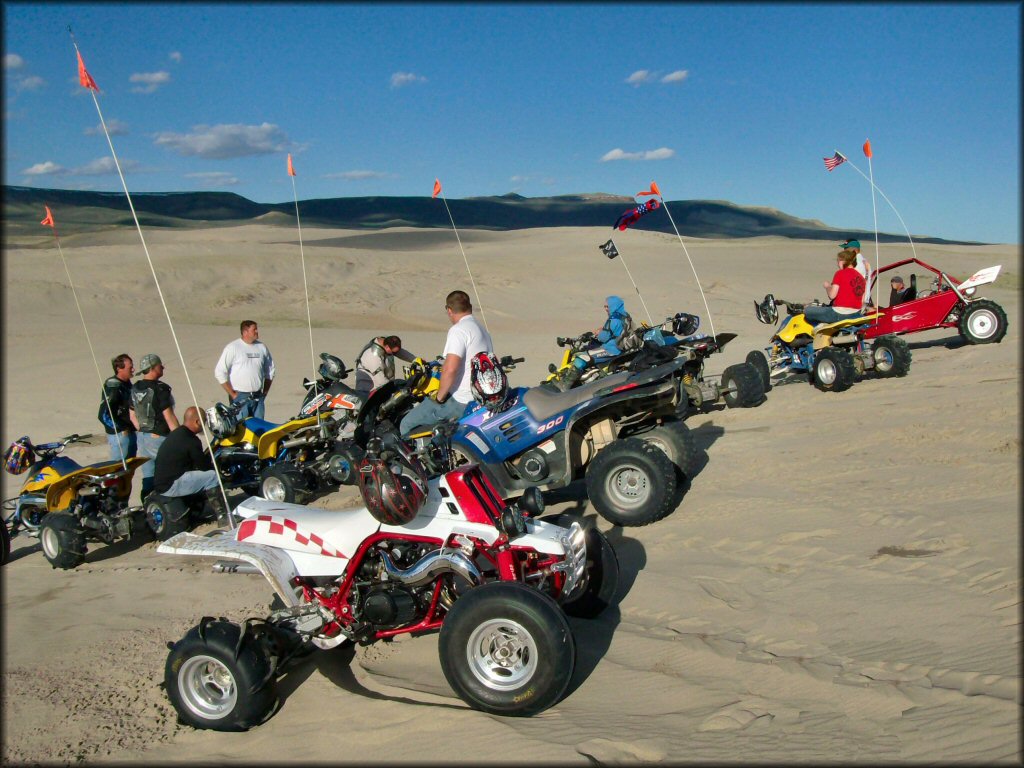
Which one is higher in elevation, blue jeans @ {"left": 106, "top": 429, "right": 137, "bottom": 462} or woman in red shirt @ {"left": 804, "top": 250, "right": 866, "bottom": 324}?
blue jeans @ {"left": 106, "top": 429, "right": 137, "bottom": 462}

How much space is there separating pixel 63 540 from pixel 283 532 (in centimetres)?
370

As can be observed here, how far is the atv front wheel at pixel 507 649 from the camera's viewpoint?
4.11 metres

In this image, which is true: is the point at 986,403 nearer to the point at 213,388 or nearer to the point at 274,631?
the point at 274,631

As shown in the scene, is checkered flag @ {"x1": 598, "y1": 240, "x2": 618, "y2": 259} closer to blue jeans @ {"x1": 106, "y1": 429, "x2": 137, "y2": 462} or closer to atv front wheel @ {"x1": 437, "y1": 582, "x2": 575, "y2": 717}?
blue jeans @ {"x1": 106, "y1": 429, "x2": 137, "y2": 462}

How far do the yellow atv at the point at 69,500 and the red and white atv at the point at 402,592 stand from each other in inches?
135

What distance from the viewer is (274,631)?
459 cm

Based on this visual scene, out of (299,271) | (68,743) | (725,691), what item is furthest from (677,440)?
(299,271)

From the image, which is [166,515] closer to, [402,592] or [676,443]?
[402,592]

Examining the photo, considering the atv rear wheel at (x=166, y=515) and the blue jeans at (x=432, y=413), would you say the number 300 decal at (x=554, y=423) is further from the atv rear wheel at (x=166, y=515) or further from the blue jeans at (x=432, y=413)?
the atv rear wheel at (x=166, y=515)

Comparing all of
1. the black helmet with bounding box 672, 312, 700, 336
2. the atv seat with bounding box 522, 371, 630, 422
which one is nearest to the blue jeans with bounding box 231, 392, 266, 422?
the atv seat with bounding box 522, 371, 630, 422

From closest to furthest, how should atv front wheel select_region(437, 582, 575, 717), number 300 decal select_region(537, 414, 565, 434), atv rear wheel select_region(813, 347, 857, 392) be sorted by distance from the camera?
atv front wheel select_region(437, 582, 575, 717) < number 300 decal select_region(537, 414, 565, 434) < atv rear wheel select_region(813, 347, 857, 392)

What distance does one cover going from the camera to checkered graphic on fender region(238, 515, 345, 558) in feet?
16.1

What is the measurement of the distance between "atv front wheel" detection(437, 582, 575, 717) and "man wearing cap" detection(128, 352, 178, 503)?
580 centimetres

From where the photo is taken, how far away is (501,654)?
170 inches
